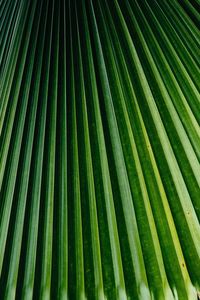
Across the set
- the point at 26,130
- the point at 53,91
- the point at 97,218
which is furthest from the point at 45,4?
the point at 97,218

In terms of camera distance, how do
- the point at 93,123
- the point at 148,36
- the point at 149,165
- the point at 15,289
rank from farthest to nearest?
the point at 148,36 → the point at 93,123 → the point at 149,165 → the point at 15,289

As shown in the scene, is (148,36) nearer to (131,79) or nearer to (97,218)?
(131,79)

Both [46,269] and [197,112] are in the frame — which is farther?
[197,112]

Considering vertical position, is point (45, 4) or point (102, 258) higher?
point (45, 4)

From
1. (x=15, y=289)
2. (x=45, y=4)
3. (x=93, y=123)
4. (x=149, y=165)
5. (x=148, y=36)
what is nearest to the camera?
(x=15, y=289)

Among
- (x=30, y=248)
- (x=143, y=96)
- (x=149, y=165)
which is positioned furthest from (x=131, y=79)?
(x=30, y=248)

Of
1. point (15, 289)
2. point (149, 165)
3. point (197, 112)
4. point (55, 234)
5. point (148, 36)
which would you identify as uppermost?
point (148, 36)
